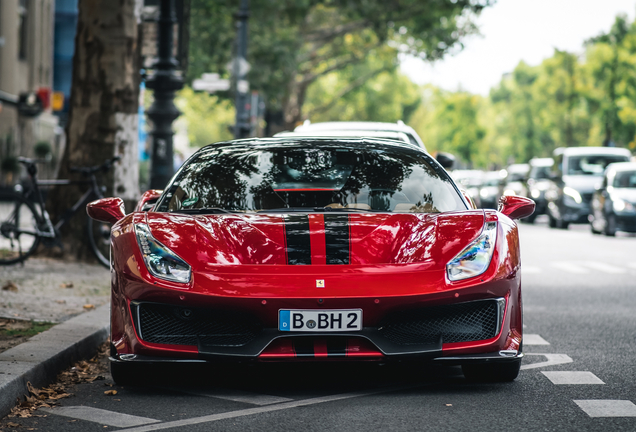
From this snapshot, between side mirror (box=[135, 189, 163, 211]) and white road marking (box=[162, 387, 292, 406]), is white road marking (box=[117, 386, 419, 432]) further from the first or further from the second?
side mirror (box=[135, 189, 163, 211])

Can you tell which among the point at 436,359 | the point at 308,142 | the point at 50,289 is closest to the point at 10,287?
the point at 50,289

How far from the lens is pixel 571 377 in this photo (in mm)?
5855

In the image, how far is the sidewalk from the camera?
211 inches

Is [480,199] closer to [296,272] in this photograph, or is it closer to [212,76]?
[212,76]

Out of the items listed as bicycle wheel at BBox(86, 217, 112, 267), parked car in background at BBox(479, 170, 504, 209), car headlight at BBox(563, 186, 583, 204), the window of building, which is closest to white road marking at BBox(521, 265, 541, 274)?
bicycle wheel at BBox(86, 217, 112, 267)

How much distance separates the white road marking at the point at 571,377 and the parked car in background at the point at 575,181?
20.8 m

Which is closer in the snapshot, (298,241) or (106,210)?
(298,241)

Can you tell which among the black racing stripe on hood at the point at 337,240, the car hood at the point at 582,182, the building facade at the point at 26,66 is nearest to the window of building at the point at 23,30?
the building facade at the point at 26,66

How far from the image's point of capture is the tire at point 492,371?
5562 mm

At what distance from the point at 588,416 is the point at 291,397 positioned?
4.62 feet

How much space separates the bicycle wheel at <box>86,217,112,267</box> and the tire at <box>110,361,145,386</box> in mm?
5587

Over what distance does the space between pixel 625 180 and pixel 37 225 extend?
47.6 feet

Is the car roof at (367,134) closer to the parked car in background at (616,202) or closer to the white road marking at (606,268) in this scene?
the white road marking at (606,268)

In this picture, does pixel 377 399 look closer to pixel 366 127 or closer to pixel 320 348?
pixel 320 348
